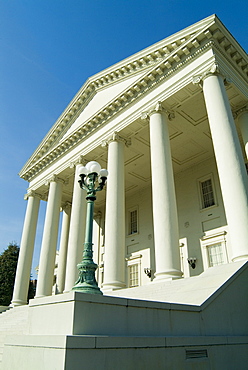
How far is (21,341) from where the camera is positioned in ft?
20.0

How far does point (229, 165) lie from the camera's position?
12805 millimetres

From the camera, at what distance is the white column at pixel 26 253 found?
23.8m

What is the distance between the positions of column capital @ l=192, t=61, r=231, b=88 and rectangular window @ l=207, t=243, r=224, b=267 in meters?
11.4

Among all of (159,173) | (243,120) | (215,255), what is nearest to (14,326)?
(159,173)

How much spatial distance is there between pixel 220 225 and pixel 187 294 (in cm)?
1269

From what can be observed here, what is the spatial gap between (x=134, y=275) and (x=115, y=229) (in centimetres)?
1110

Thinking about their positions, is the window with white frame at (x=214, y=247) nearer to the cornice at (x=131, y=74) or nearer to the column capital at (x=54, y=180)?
the cornice at (x=131, y=74)

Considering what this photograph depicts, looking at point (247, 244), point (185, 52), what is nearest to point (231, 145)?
point (247, 244)

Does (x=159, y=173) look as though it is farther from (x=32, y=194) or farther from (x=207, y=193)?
(x=32, y=194)

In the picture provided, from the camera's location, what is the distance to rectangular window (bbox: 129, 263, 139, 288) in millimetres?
25500

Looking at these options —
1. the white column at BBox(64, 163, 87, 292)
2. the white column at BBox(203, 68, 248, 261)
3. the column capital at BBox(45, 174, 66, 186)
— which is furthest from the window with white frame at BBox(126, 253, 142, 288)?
the white column at BBox(203, 68, 248, 261)

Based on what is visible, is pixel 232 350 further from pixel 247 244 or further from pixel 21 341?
pixel 21 341

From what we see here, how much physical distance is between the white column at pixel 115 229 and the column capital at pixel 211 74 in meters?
6.71

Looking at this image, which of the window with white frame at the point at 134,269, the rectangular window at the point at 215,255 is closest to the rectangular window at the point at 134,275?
the window with white frame at the point at 134,269
